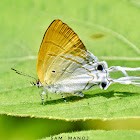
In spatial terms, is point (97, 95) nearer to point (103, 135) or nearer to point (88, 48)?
point (103, 135)

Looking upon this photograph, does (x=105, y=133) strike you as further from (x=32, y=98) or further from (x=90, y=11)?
(x=90, y=11)

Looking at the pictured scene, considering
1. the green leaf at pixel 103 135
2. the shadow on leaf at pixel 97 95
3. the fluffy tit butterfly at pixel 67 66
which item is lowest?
the green leaf at pixel 103 135

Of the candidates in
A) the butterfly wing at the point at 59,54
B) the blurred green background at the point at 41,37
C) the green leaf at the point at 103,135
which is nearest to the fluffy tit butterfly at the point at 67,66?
the butterfly wing at the point at 59,54

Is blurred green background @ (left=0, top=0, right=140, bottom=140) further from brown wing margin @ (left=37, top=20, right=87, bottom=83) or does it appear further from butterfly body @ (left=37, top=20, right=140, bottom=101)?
brown wing margin @ (left=37, top=20, right=87, bottom=83)

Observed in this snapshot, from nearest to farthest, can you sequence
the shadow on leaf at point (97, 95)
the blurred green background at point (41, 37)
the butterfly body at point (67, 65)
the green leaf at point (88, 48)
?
the green leaf at point (88, 48) → the shadow on leaf at point (97, 95) → the butterfly body at point (67, 65) → the blurred green background at point (41, 37)

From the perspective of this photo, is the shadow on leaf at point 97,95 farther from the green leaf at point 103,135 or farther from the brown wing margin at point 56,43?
the green leaf at point 103,135

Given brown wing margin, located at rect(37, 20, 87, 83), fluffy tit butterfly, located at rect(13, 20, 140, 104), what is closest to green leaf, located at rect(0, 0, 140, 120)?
fluffy tit butterfly, located at rect(13, 20, 140, 104)
